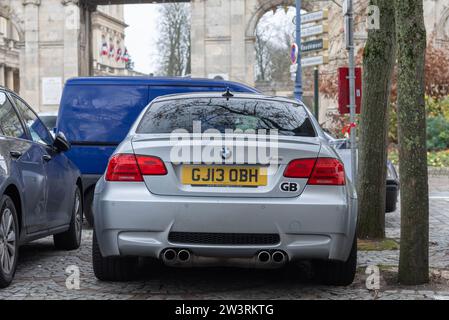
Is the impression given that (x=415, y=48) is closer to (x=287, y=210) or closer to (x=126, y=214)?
(x=287, y=210)

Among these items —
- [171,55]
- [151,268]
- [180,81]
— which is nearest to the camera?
[151,268]

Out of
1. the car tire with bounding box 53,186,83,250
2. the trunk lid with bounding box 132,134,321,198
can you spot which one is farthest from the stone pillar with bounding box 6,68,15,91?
the trunk lid with bounding box 132,134,321,198

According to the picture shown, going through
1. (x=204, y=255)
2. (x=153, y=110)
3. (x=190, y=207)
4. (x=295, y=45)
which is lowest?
(x=204, y=255)

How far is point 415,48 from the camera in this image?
6.08 meters

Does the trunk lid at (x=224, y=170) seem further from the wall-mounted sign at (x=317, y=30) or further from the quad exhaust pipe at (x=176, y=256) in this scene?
the wall-mounted sign at (x=317, y=30)

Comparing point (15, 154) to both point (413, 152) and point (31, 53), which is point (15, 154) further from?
point (31, 53)

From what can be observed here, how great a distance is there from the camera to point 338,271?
6016mm

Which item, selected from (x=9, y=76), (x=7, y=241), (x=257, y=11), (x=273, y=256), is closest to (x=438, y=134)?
(x=257, y=11)

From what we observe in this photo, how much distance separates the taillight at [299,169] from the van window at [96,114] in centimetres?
454

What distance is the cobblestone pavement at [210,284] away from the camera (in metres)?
5.77

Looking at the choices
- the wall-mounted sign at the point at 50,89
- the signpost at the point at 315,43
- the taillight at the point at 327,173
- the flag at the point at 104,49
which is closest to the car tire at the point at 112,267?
the taillight at the point at 327,173

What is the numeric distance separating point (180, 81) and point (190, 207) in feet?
16.1

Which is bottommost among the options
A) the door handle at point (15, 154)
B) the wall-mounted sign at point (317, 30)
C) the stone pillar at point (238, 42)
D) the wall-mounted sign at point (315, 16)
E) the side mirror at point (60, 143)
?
the door handle at point (15, 154)
